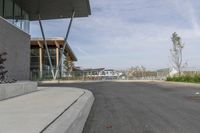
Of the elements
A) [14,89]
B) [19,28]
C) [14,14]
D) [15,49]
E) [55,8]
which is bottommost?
[14,89]

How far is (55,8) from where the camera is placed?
38781mm

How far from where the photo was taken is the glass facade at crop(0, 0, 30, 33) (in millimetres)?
25248

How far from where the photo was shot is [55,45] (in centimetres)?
7400

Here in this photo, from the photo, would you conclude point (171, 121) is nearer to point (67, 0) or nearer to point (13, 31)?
point (13, 31)

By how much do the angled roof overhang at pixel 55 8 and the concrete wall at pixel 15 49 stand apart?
3842 millimetres

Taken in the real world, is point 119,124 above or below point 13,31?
below

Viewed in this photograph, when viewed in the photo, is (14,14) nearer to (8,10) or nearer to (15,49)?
(8,10)

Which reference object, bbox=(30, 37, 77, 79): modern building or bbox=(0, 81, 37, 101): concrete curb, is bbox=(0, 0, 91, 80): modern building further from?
bbox=(30, 37, 77, 79): modern building

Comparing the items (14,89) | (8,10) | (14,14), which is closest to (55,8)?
(14,14)

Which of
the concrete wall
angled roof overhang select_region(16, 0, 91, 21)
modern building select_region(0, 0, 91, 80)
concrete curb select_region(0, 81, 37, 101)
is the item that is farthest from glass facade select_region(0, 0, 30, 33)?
concrete curb select_region(0, 81, 37, 101)

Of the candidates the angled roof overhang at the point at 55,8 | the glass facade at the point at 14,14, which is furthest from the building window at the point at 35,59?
the glass facade at the point at 14,14

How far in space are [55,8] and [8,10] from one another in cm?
1273

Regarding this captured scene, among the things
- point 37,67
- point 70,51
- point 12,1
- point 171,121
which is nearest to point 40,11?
point 12,1

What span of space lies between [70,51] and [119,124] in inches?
2884
